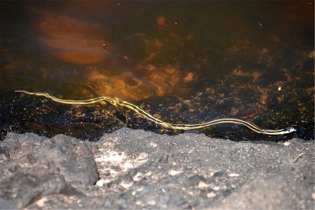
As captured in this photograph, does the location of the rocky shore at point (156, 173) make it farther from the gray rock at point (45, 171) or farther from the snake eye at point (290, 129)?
the snake eye at point (290, 129)

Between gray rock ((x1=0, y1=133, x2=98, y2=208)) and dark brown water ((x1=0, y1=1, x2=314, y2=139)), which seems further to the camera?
dark brown water ((x1=0, y1=1, x2=314, y2=139))

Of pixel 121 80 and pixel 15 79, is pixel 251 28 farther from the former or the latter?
pixel 15 79

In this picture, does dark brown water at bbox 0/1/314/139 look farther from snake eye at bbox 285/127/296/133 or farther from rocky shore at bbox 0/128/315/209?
rocky shore at bbox 0/128/315/209

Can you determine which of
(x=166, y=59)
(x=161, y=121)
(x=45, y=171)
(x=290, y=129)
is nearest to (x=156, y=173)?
(x=161, y=121)

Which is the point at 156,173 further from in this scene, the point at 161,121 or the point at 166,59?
the point at 166,59

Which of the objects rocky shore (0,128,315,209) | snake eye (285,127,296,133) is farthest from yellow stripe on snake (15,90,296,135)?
rocky shore (0,128,315,209)

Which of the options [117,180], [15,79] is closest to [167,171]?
[117,180]

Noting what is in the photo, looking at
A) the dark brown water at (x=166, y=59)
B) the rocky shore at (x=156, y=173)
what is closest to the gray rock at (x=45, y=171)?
the rocky shore at (x=156, y=173)

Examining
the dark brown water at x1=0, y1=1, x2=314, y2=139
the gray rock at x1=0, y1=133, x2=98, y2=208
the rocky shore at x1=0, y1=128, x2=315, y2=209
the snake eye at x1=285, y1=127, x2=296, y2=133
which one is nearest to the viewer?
the rocky shore at x1=0, y1=128, x2=315, y2=209
